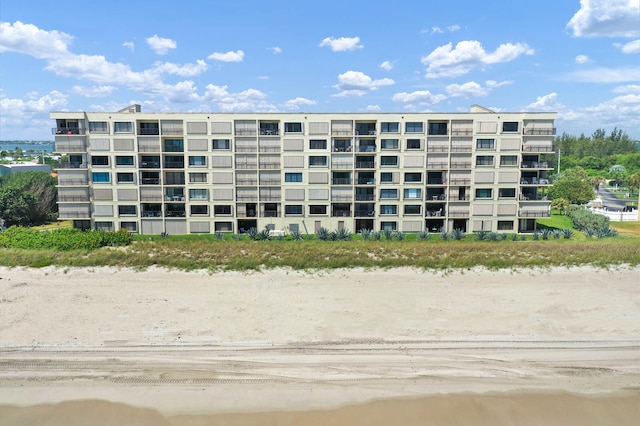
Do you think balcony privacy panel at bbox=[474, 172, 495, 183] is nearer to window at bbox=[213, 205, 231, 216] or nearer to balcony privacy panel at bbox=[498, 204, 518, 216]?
balcony privacy panel at bbox=[498, 204, 518, 216]

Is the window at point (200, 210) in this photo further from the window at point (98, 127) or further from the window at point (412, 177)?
the window at point (412, 177)

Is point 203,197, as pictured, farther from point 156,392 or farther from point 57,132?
point 156,392

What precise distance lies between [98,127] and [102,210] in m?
9.92

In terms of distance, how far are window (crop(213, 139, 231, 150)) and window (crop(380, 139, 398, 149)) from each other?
18.6 metres

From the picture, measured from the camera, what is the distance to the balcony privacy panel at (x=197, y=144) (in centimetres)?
5521

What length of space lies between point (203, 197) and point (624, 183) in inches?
5205

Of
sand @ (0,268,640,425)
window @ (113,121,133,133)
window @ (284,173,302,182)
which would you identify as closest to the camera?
sand @ (0,268,640,425)

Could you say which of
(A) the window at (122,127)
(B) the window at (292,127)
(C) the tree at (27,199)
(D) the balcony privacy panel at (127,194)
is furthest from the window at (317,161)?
(C) the tree at (27,199)

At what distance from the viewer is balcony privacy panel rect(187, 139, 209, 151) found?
181 ft

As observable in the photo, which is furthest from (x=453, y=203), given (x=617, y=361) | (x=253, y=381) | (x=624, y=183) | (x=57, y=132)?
(x=624, y=183)

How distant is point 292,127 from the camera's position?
5553 cm

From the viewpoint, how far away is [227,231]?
186 ft

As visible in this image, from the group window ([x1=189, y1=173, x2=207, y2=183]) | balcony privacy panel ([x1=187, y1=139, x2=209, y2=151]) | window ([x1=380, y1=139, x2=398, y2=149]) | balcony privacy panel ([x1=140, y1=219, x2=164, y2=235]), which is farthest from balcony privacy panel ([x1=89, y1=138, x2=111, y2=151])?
window ([x1=380, y1=139, x2=398, y2=149])

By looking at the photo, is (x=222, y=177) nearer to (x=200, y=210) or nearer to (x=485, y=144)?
(x=200, y=210)
